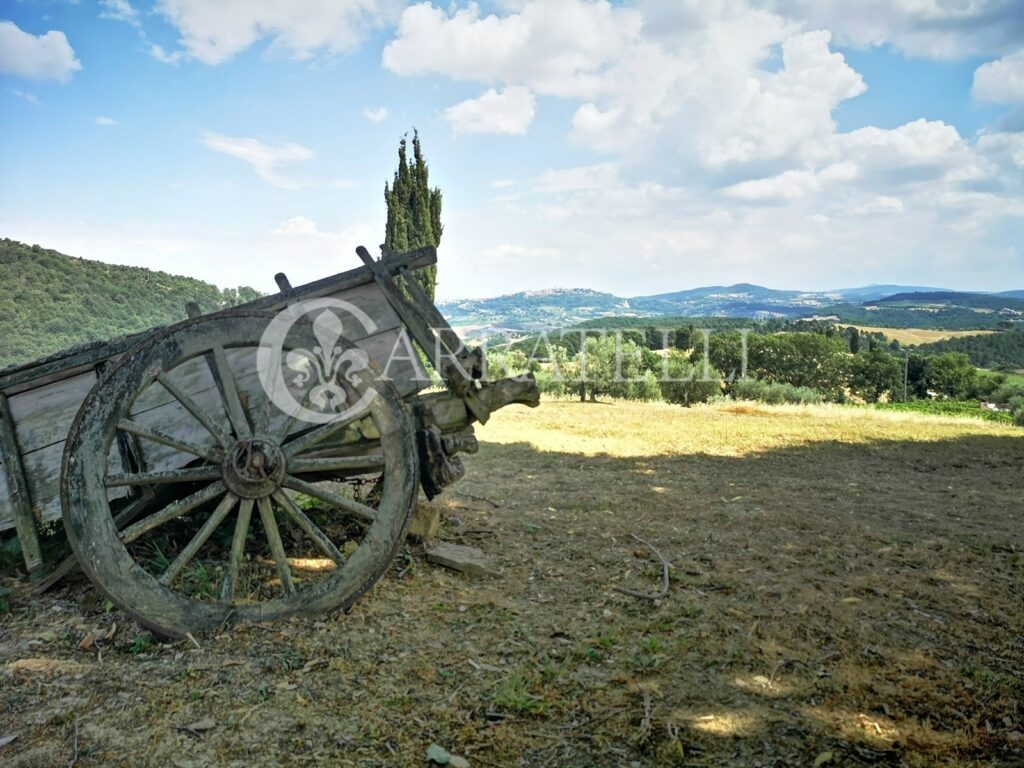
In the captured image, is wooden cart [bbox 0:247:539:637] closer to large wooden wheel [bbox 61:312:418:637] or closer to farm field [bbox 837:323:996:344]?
large wooden wheel [bbox 61:312:418:637]

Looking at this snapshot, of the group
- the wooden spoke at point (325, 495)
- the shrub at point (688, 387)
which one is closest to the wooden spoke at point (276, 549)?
the wooden spoke at point (325, 495)

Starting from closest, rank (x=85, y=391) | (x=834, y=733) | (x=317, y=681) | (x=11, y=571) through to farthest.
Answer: (x=834, y=733) → (x=317, y=681) → (x=85, y=391) → (x=11, y=571)

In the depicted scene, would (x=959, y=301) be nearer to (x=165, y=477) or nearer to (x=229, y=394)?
(x=229, y=394)

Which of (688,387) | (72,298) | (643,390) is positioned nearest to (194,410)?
(643,390)

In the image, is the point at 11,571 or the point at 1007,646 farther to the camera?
the point at 11,571

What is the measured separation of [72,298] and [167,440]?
133 feet

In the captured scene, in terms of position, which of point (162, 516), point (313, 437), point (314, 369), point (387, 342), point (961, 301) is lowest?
point (162, 516)

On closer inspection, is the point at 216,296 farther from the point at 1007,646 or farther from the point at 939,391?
the point at 939,391

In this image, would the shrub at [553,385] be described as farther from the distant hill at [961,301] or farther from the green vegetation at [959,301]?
the green vegetation at [959,301]

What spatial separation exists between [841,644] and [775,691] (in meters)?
0.81

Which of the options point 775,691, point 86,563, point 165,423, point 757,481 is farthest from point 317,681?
point 757,481

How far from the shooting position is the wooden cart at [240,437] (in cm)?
333

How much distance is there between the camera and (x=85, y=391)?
3920 millimetres

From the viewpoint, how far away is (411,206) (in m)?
28.4
